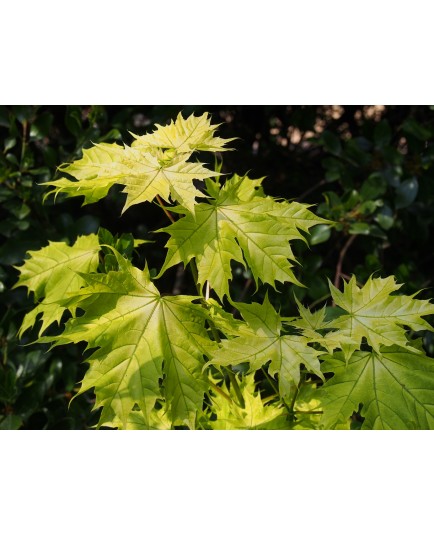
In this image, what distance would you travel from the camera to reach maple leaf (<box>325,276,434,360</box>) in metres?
0.81

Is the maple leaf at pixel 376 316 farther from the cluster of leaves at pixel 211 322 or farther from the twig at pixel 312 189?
the twig at pixel 312 189

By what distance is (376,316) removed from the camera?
0.86 m

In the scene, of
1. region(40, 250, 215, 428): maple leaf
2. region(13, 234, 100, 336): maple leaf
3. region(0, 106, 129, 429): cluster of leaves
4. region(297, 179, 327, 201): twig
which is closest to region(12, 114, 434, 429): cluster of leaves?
region(40, 250, 215, 428): maple leaf

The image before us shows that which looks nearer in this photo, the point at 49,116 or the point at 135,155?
the point at 135,155

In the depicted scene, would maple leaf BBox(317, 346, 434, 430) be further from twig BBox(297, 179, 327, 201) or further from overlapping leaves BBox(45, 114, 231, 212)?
twig BBox(297, 179, 327, 201)

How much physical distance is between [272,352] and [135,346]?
187 mm

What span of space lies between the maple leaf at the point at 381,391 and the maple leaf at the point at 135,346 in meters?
0.19

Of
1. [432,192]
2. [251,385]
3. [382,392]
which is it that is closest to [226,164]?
[432,192]

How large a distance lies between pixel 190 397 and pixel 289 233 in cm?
26

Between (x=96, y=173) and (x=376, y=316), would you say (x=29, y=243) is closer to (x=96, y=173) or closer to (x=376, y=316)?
(x=96, y=173)

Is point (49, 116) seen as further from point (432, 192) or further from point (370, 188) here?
point (432, 192)

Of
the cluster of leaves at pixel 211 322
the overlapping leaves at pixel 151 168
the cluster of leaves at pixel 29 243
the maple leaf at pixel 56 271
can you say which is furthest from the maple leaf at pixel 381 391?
the cluster of leaves at pixel 29 243

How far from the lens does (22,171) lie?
5.60ft

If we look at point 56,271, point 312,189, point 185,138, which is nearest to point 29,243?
point 56,271
